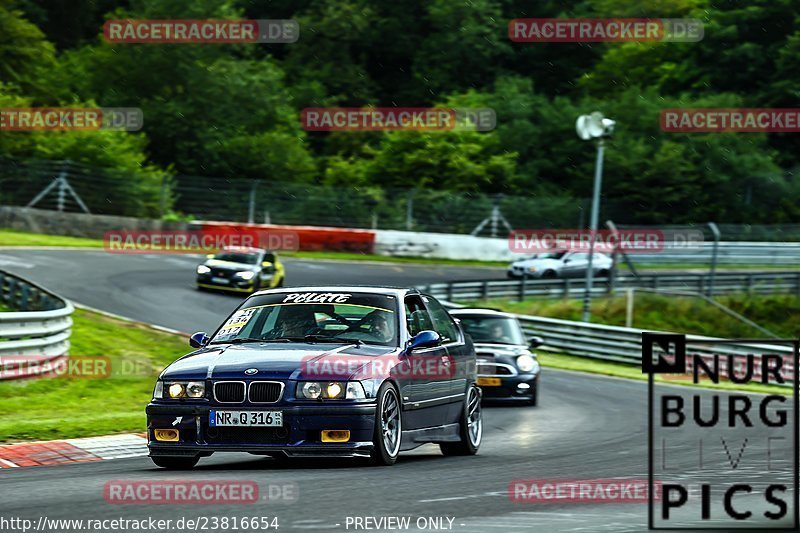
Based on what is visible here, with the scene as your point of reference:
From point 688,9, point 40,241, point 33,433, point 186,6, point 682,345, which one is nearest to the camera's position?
point 682,345

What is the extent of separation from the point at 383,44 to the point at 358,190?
3398cm

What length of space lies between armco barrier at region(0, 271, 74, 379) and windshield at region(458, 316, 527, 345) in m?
5.68

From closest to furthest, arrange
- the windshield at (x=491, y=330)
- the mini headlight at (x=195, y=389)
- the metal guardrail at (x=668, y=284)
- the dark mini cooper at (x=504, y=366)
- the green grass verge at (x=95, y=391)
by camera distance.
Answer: the mini headlight at (x=195, y=389), the green grass verge at (x=95, y=391), the dark mini cooper at (x=504, y=366), the windshield at (x=491, y=330), the metal guardrail at (x=668, y=284)

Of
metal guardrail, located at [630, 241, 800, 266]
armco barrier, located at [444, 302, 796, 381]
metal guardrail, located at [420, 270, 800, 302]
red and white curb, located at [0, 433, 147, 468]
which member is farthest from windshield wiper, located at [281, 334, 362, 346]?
metal guardrail, located at [630, 241, 800, 266]

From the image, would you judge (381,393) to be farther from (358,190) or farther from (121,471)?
(358,190)

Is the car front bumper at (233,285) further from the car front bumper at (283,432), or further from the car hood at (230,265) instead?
the car front bumper at (283,432)

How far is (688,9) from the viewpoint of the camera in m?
80.2

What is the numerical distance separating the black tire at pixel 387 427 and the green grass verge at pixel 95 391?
405cm

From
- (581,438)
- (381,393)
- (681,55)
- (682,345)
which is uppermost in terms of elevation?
(681,55)

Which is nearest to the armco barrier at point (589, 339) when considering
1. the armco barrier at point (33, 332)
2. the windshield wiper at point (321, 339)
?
the armco barrier at point (33, 332)

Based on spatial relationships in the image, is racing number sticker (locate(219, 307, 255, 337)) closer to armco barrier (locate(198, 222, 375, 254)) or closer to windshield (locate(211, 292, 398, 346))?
windshield (locate(211, 292, 398, 346))

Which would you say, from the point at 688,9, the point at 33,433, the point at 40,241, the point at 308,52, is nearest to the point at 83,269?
the point at 40,241

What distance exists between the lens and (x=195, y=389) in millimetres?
10406

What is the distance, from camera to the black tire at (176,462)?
10750mm
